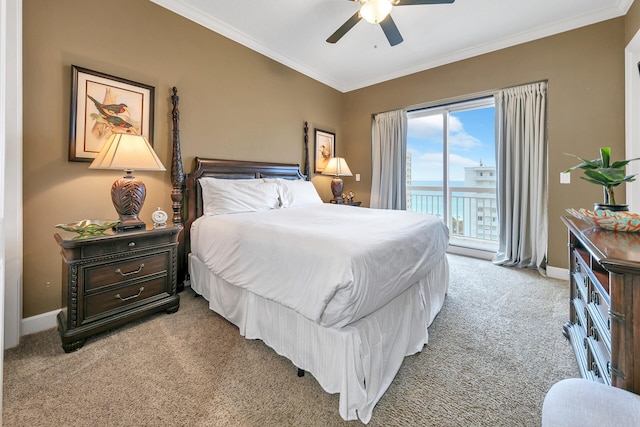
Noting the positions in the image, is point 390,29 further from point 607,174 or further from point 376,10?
point 607,174

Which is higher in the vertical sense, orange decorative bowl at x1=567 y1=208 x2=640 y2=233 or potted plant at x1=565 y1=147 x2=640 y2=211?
potted plant at x1=565 y1=147 x2=640 y2=211

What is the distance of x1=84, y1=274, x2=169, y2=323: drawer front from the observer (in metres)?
1.86

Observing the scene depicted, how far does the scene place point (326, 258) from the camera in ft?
4.60

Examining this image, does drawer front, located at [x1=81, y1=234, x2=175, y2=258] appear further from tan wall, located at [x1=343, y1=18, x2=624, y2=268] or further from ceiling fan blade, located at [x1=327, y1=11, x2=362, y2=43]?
tan wall, located at [x1=343, y1=18, x2=624, y2=268]

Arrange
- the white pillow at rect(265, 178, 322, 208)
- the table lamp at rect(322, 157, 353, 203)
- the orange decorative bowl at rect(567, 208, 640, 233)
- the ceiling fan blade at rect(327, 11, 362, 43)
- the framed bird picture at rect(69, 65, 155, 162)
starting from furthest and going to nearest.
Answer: the table lamp at rect(322, 157, 353, 203) → the white pillow at rect(265, 178, 322, 208) → the ceiling fan blade at rect(327, 11, 362, 43) → the framed bird picture at rect(69, 65, 155, 162) → the orange decorative bowl at rect(567, 208, 640, 233)

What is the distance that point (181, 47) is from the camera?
278 centimetres

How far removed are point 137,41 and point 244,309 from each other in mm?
2585

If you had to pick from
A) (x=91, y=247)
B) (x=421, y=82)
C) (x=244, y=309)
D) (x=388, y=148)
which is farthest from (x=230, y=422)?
(x=421, y=82)

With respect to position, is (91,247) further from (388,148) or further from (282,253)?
(388,148)

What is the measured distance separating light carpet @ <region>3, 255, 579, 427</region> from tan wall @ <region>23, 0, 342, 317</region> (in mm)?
805

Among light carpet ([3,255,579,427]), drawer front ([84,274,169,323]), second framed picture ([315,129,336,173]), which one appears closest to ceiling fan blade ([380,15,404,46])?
second framed picture ([315,129,336,173])

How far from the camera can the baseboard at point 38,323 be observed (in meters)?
1.96

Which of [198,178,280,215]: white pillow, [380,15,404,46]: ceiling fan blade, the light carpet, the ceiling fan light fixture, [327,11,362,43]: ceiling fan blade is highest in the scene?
[327,11,362,43]: ceiling fan blade

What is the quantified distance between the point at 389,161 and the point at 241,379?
3.88m
